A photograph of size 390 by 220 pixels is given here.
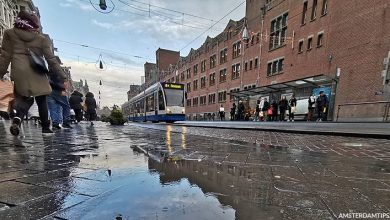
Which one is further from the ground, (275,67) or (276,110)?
(275,67)

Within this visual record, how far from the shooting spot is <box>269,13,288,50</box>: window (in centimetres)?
2520

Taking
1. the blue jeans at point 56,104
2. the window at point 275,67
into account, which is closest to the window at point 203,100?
the window at point 275,67

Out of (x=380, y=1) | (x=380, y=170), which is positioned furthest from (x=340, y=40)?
(x=380, y=170)

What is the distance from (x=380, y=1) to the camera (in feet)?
54.7

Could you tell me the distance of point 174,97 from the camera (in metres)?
19.2

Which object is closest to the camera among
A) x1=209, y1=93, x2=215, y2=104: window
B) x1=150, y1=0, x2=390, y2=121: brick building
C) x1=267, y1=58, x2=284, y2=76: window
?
x1=150, y1=0, x2=390, y2=121: brick building

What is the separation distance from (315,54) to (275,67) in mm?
5334

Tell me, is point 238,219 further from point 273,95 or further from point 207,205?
point 273,95

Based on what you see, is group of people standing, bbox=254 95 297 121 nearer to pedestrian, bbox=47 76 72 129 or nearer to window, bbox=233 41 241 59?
window, bbox=233 41 241 59

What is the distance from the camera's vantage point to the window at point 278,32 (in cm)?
2520

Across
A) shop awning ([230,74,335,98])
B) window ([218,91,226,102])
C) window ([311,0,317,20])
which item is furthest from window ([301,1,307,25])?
window ([218,91,226,102])

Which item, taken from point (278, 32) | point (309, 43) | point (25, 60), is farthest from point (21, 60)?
point (278, 32)

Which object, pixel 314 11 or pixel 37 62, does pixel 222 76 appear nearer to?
pixel 314 11

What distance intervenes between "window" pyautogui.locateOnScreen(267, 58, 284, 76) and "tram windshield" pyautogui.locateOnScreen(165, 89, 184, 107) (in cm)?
1218
